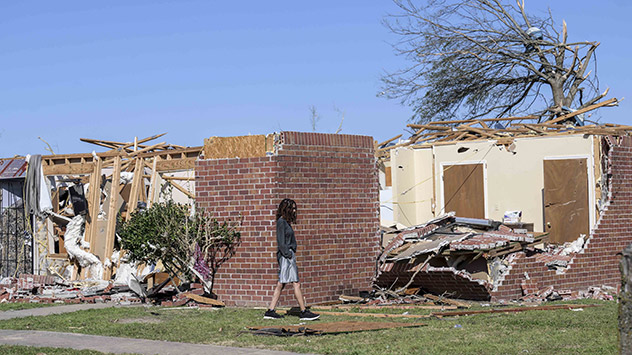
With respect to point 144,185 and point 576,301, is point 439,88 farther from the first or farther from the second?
point 576,301

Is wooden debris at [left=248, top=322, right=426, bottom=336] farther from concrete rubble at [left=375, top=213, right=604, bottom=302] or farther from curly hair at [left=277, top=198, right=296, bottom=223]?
concrete rubble at [left=375, top=213, right=604, bottom=302]

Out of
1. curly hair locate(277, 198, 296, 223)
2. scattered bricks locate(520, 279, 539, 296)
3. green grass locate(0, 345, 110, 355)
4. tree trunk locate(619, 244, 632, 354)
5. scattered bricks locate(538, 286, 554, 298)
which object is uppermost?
curly hair locate(277, 198, 296, 223)

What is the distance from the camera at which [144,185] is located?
20.2 metres

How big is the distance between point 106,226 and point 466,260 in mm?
8662

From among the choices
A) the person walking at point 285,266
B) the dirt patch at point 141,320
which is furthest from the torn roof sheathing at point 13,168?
the person walking at point 285,266

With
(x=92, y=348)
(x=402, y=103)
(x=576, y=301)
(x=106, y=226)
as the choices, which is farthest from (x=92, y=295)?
(x=402, y=103)

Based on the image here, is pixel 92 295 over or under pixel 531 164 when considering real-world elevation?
under

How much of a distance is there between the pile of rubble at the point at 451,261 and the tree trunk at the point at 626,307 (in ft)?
29.1

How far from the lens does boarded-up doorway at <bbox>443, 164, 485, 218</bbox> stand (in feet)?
64.7

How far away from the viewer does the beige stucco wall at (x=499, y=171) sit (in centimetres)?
1823

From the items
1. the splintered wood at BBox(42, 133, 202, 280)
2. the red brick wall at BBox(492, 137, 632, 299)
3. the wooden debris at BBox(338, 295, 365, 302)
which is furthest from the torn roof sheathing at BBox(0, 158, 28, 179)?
the red brick wall at BBox(492, 137, 632, 299)

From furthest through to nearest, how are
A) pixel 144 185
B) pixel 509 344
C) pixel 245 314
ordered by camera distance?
pixel 144 185, pixel 245 314, pixel 509 344

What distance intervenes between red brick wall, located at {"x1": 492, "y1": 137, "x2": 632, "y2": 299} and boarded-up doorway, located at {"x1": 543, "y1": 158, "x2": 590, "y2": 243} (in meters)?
1.08

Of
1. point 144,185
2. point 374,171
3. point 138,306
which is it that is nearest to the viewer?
point 138,306
